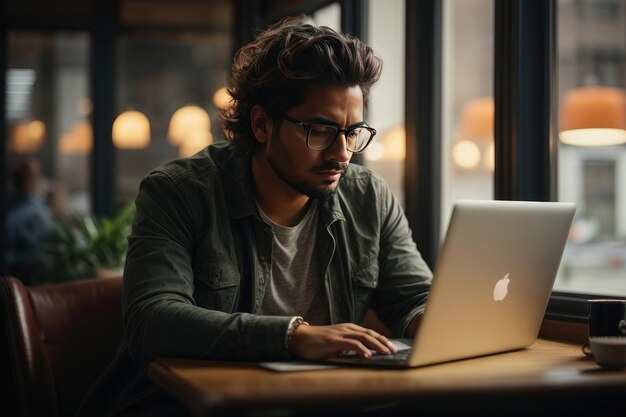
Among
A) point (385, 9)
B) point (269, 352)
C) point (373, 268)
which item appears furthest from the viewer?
point (385, 9)

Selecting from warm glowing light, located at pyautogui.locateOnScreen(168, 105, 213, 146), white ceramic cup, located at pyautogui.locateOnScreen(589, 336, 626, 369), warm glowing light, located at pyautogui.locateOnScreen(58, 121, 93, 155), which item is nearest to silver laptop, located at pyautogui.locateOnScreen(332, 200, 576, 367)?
white ceramic cup, located at pyautogui.locateOnScreen(589, 336, 626, 369)

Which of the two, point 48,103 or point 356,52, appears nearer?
point 356,52

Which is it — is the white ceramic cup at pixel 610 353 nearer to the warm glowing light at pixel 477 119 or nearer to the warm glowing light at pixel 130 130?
the warm glowing light at pixel 477 119

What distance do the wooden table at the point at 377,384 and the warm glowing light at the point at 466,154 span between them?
4.43ft

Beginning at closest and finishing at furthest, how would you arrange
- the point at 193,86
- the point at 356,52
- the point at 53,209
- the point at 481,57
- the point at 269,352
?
the point at 269,352
the point at 356,52
the point at 481,57
the point at 53,209
the point at 193,86

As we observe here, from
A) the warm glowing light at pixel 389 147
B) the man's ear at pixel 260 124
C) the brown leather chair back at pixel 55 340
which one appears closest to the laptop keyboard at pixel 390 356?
the man's ear at pixel 260 124

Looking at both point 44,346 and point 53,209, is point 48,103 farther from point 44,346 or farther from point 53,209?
point 44,346

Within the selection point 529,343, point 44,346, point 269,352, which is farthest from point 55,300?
point 529,343

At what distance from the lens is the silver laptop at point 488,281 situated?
152 cm

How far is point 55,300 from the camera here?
218cm

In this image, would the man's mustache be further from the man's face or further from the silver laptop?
the silver laptop

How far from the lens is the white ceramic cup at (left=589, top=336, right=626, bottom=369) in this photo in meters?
1.58

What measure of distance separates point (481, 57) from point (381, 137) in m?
0.78

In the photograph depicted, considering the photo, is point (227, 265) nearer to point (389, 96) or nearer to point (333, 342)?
point (333, 342)
